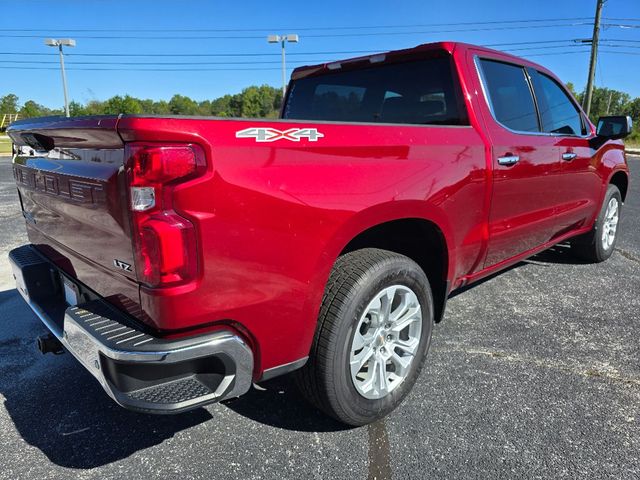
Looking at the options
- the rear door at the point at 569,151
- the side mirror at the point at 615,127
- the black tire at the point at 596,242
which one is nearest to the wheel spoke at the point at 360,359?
the rear door at the point at 569,151

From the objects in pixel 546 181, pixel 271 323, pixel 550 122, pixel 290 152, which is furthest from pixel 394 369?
pixel 550 122

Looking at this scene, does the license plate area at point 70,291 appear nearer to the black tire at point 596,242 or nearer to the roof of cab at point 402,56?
the roof of cab at point 402,56

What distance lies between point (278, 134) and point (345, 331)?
0.91 m

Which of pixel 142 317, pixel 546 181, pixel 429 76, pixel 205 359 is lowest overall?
pixel 205 359

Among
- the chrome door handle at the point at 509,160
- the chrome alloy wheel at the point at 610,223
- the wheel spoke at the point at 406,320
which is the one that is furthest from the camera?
the chrome alloy wheel at the point at 610,223

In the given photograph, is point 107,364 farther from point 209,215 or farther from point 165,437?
point 165,437

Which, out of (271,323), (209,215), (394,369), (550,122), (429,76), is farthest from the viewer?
(550,122)

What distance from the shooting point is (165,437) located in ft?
7.63

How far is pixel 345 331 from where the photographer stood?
2.12m

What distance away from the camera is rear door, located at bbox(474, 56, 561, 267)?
300 cm

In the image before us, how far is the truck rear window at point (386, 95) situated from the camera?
117 inches

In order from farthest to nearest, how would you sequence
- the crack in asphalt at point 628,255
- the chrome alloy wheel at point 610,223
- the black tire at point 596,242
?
1. the crack in asphalt at point 628,255
2. the chrome alloy wheel at point 610,223
3. the black tire at point 596,242

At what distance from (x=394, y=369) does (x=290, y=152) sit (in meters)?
1.34

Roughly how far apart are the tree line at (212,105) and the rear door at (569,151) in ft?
39.4
